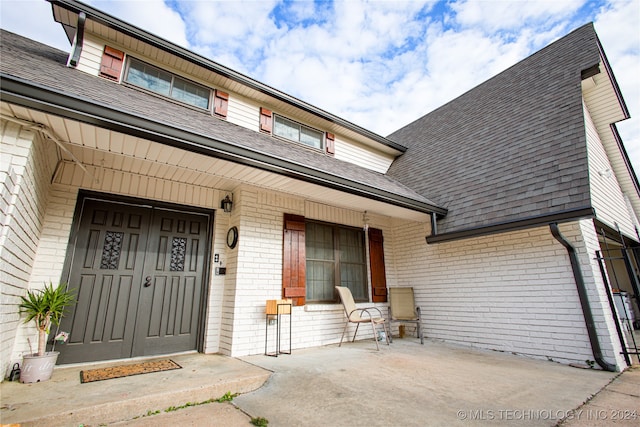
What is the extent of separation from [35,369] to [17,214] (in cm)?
133

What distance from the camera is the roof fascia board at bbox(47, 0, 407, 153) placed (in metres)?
3.46

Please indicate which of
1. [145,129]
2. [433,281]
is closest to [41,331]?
[145,129]

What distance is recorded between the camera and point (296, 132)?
5.48 m

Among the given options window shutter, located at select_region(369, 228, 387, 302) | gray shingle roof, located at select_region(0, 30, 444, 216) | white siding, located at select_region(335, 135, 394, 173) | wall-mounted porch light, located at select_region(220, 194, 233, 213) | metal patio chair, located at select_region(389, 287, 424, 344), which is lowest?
metal patio chair, located at select_region(389, 287, 424, 344)

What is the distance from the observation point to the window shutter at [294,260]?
411 centimetres

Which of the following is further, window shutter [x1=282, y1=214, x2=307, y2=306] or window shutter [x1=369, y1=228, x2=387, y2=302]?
window shutter [x1=369, y1=228, x2=387, y2=302]

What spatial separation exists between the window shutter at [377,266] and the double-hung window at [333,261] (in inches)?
6.1

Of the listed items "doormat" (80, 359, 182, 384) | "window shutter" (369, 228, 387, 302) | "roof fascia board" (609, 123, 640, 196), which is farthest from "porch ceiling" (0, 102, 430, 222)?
"roof fascia board" (609, 123, 640, 196)

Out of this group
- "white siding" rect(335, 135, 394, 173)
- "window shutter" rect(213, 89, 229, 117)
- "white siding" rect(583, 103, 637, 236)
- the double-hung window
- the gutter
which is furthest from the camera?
"white siding" rect(335, 135, 394, 173)

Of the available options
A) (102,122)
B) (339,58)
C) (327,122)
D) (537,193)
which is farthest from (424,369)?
(339,58)

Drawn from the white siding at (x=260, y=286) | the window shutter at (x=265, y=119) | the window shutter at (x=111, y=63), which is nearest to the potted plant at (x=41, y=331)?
the white siding at (x=260, y=286)

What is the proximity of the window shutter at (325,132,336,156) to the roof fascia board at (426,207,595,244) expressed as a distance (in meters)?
2.68

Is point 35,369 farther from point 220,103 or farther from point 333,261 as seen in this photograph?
point 220,103

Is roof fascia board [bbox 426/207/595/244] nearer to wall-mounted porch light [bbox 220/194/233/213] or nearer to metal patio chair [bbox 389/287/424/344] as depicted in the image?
metal patio chair [bbox 389/287/424/344]
